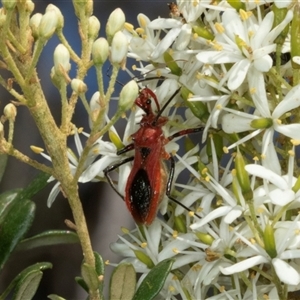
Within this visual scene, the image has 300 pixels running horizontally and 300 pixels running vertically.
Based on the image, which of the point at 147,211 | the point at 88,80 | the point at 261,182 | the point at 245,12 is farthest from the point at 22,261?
the point at 245,12

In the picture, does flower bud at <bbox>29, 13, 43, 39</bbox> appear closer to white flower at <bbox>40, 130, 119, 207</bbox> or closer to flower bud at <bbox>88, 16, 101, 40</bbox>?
flower bud at <bbox>88, 16, 101, 40</bbox>

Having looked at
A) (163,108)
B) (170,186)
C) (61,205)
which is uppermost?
(163,108)

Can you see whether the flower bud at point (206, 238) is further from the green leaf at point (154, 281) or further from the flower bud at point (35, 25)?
the flower bud at point (35, 25)

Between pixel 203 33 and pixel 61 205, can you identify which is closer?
pixel 203 33

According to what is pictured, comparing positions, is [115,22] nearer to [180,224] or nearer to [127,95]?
[127,95]

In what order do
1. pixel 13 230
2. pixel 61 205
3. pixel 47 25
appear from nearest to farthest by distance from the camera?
1. pixel 47 25
2. pixel 13 230
3. pixel 61 205

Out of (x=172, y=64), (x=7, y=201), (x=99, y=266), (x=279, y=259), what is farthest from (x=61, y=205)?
(x=279, y=259)
